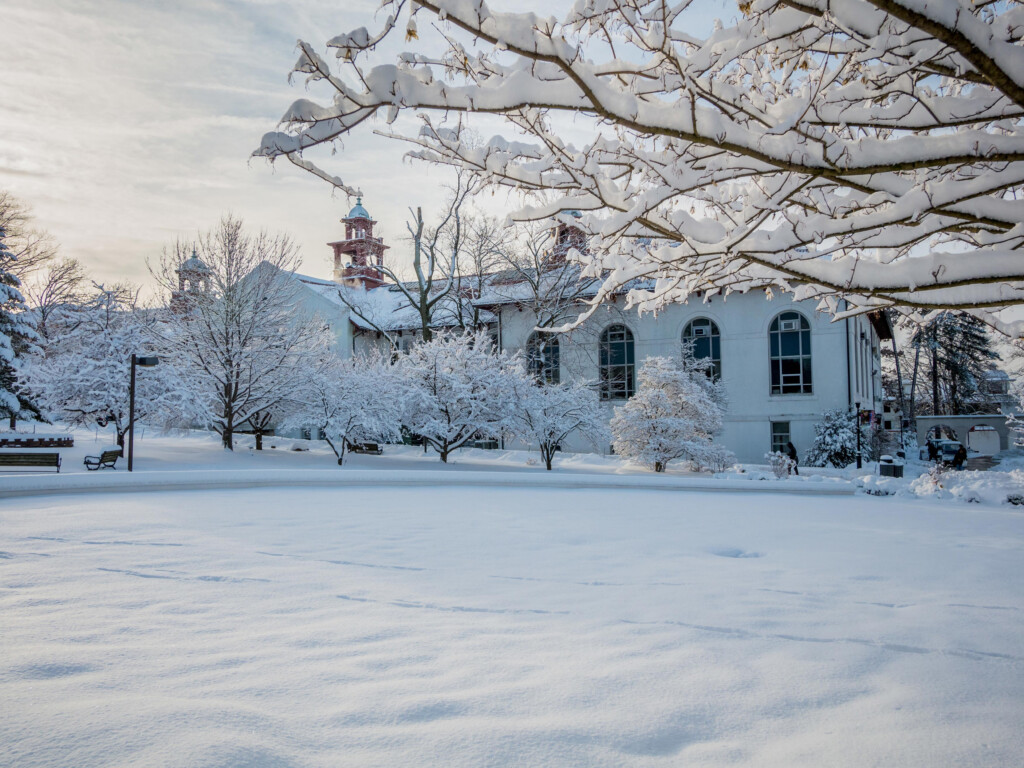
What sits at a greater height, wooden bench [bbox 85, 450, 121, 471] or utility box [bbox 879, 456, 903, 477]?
wooden bench [bbox 85, 450, 121, 471]

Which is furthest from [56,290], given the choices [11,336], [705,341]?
[705,341]

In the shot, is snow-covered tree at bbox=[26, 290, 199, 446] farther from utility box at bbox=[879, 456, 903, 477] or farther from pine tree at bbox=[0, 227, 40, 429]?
utility box at bbox=[879, 456, 903, 477]

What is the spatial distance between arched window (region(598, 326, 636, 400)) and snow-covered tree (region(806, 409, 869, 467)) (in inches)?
334

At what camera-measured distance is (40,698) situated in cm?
264

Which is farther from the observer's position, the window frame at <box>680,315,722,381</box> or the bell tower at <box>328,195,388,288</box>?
the bell tower at <box>328,195,388,288</box>

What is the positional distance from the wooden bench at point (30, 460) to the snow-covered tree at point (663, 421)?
52.4 feet

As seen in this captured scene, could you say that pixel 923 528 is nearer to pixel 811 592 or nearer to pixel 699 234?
pixel 811 592

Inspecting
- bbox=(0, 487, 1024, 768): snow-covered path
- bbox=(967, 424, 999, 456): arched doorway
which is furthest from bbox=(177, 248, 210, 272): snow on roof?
bbox=(967, 424, 999, 456): arched doorway

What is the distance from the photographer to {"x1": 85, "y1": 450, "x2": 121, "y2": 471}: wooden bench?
16956 millimetres

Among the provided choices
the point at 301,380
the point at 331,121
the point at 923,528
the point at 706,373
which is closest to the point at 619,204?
the point at 331,121

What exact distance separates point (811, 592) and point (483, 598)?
225 centimetres

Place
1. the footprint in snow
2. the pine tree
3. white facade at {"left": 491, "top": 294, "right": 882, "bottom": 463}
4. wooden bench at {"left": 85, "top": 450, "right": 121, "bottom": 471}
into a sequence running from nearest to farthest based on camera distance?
the footprint in snow
wooden bench at {"left": 85, "top": 450, "right": 121, "bottom": 471}
white facade at {"left": 491, "top": 294, "right": 882, "bottom": 463}
the pine tree

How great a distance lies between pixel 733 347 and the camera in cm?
2961

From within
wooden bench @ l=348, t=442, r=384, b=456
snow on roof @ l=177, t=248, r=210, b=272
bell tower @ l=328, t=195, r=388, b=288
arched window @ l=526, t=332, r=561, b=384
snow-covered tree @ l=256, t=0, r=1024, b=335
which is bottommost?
wooden bench @ l=348, t=442, r=384, b=456
